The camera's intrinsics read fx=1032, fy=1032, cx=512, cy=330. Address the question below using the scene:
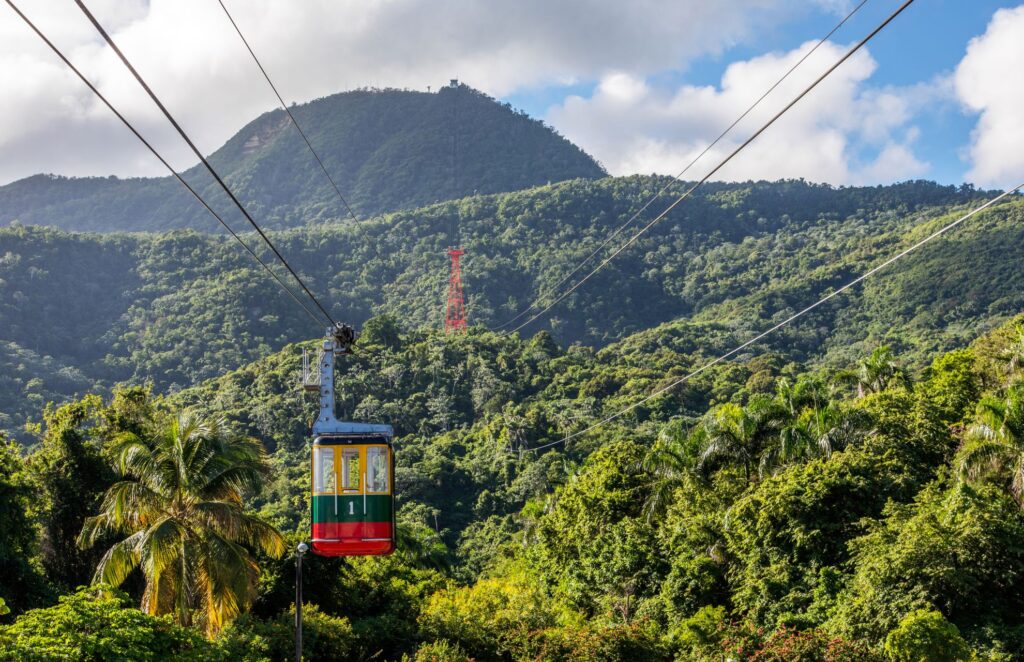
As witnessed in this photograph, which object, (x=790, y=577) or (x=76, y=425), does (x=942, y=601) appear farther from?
(x=76, y=425)

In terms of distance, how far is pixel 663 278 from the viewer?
166m

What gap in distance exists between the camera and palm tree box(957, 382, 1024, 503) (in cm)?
2647

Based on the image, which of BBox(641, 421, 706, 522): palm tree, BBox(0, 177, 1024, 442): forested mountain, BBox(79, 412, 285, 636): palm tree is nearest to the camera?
BBox(79, 412, 285, 636): palm tree

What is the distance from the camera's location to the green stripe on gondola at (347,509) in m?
18.7

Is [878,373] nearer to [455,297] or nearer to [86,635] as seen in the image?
[86,635]

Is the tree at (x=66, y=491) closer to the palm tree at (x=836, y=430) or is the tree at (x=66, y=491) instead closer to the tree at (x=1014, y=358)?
the palm tree at (x=836, y=430)

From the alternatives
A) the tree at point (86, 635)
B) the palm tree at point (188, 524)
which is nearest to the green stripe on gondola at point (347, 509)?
the tree at point (86, 635)

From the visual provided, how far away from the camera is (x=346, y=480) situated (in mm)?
18688

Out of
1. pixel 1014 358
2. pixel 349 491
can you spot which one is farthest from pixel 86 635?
pixel 1014 358

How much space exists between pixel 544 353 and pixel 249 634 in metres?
69.7

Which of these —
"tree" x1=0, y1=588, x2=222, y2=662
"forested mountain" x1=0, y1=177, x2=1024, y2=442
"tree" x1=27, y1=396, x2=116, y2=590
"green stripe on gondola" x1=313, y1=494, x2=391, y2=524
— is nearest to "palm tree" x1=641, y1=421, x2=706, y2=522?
"tree" x1=27, y1=396, x2=116, y2=590

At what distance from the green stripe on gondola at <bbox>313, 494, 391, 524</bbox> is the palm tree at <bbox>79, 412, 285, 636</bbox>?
618 cm

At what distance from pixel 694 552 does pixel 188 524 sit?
1565 cm

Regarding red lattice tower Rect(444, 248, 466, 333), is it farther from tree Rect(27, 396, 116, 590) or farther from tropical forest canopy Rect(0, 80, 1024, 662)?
tree Rect(27, 396, 116, 590)
